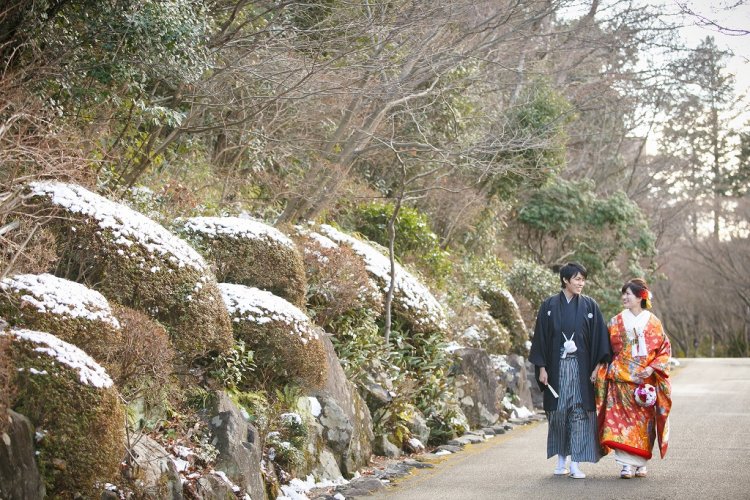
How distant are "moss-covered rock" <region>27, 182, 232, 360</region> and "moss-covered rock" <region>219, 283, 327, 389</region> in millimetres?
486

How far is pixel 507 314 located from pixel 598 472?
899cm

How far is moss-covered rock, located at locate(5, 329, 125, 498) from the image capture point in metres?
5.48

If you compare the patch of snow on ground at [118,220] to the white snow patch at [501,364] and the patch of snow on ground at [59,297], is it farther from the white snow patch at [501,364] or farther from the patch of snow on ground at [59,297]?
the white snow patch at [501,364]

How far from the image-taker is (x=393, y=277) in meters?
12.4

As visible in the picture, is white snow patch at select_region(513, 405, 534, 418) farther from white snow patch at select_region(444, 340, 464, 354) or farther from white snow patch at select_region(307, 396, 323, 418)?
white snow patch at select_region(307, 396, 323, 418)

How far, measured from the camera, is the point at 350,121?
1473 cm

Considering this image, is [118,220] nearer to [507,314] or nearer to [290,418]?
[290,418]

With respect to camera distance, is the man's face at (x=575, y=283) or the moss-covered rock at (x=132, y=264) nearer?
the moss-covered rock at (x=132, y=264)

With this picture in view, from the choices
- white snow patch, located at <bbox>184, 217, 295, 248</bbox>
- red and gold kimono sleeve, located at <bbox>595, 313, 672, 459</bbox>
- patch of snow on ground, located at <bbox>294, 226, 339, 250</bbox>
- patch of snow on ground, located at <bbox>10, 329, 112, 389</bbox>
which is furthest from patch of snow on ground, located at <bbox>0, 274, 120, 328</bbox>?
patch of snow on ground, located at <bbox>294, 226, 339, 250</bbox>

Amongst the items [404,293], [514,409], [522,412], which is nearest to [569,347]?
[404,293]

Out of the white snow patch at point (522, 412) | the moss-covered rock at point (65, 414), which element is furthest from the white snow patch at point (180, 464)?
the white snow patch at point (522, 412)

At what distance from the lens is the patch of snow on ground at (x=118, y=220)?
7668 millimetres

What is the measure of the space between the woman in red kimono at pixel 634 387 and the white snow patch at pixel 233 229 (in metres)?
3.47

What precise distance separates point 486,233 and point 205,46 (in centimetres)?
1255
